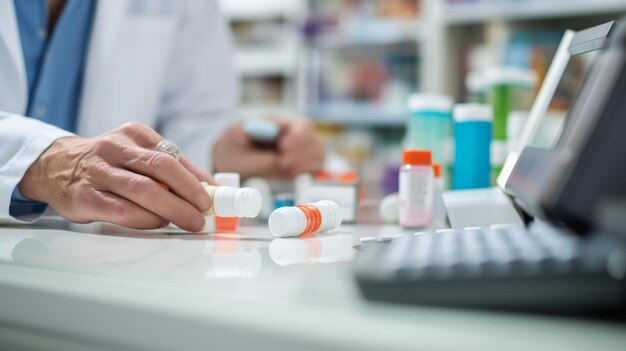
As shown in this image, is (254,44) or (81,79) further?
(254,44)

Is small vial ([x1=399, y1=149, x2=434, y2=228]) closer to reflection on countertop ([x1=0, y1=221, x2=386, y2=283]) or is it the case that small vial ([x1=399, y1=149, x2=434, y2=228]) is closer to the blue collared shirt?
reflection on countertop ([x1=0, y1=221, x2=386, y2=283])

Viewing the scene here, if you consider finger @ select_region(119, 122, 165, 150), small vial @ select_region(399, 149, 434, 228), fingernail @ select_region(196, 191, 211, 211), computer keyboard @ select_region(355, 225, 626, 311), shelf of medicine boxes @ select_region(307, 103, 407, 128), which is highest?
computer keyboard @ select_region(355, 225, 626, 311)

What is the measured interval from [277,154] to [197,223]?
0.60 m

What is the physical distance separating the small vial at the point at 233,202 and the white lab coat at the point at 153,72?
0.29 m

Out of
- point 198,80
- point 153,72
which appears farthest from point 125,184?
point 198,80

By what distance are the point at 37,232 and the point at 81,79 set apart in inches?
28.0

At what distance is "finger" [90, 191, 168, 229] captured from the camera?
2.15ft

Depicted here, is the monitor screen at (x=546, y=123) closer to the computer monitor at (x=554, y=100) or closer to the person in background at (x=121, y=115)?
the computer monitor at (x=554, y=100)

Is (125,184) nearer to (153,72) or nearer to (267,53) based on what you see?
(153,72)

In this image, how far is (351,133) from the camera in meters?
2.94

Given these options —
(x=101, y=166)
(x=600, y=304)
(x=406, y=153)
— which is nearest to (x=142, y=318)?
(x=600, y=304)

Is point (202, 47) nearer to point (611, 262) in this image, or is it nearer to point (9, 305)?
point (9, 305)

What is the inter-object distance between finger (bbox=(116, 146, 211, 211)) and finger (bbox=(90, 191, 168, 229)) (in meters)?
0.03

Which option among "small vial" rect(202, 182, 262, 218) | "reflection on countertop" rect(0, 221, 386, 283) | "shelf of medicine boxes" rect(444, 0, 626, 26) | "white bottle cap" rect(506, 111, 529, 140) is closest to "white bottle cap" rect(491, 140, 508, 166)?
"white bottle cap" rect(506, 111, 529, 140)
